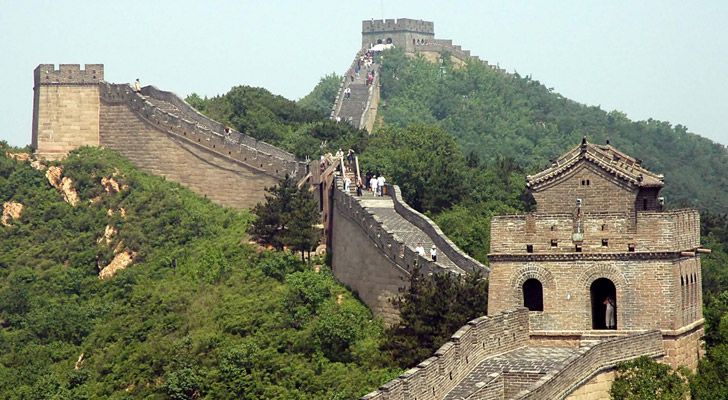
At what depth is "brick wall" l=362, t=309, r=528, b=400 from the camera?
93.2 feet

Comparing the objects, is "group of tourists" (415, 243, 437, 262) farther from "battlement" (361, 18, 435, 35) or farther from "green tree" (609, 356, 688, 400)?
"battlement" (361, 18, 435, 35)

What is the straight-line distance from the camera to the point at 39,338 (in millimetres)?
54375

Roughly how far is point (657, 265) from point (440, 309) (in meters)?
7.13

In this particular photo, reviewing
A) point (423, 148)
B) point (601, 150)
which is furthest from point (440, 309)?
point (423, 148)

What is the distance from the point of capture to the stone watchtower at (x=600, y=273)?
32469 mm

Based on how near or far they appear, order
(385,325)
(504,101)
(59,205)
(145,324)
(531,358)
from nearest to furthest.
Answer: (531,358), (385,325), (145,324), (59,205), (504,101)

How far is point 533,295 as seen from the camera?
33.9m

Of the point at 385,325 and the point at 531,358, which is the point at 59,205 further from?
the point at 531,358

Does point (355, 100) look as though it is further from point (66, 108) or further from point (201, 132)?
point (201, 132)

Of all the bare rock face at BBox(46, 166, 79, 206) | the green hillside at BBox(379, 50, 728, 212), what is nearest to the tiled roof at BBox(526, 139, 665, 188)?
the bare rock face at BBox(46, 166, 79, 206)

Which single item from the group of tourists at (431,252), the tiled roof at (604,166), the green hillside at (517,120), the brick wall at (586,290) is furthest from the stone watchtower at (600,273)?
the green hillside at (517,120)

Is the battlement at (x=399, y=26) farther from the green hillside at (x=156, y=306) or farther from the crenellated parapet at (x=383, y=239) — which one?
the crenellated parapet at (x=383, y=239)

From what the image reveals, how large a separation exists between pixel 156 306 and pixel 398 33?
180 ft

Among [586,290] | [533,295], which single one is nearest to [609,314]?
[586,290]
